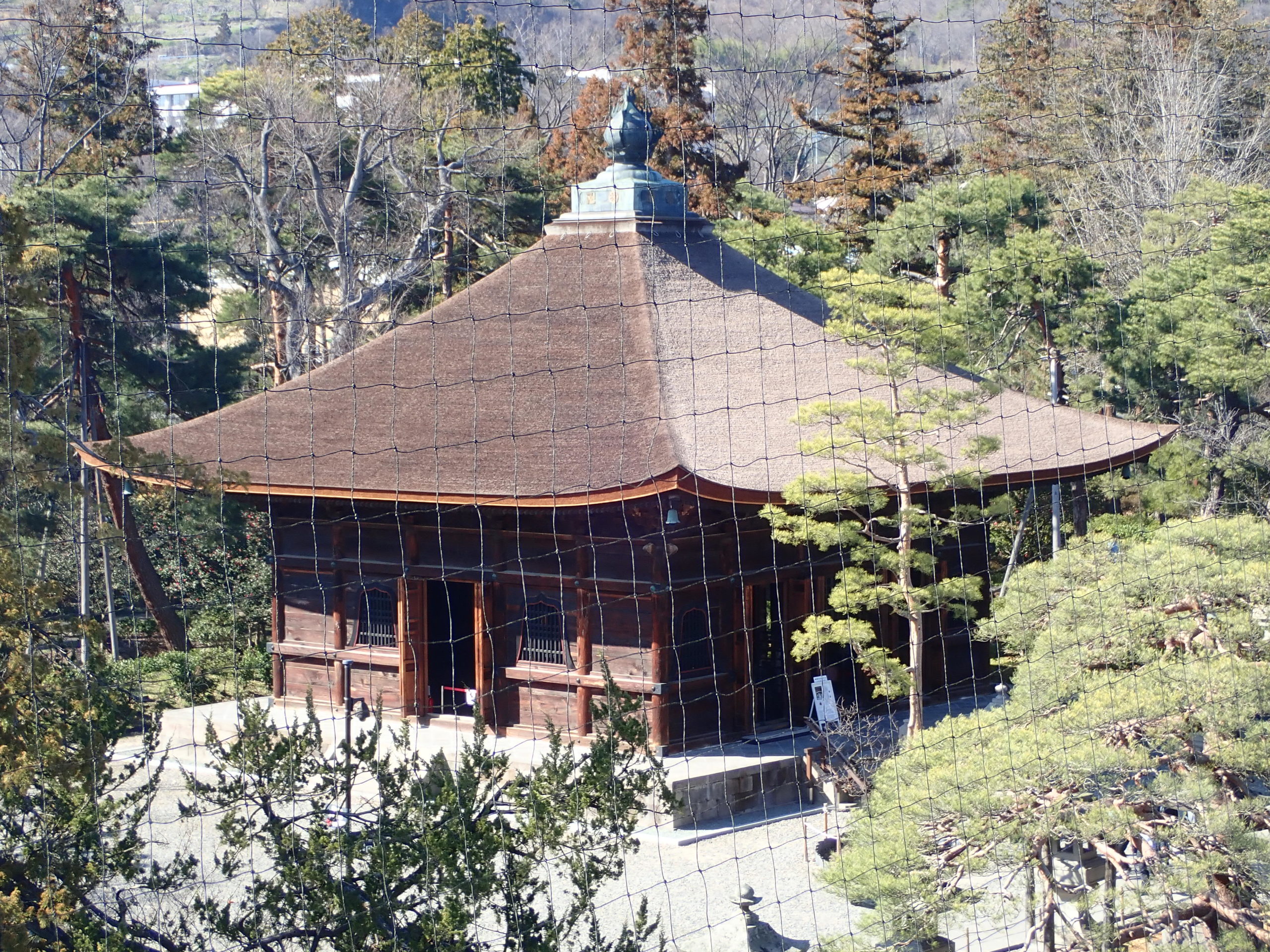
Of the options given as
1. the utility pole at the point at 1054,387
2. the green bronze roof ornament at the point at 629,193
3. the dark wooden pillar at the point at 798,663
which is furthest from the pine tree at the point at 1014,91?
the dark wooden pillar at the point at 798,663

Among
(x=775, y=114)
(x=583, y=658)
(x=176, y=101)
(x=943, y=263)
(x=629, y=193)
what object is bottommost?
(x=583, y=658)

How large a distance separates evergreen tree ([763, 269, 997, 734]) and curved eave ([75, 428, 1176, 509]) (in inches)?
10.8

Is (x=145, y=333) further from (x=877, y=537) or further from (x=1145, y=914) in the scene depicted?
(x=1145, y=914)

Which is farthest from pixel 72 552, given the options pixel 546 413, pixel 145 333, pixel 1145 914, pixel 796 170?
pixel 796 170

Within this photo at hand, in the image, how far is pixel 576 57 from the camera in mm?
23125

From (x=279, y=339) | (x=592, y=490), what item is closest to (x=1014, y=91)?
(x=279, y=339)

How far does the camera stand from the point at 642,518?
8.23 m

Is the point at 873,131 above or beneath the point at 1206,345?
above

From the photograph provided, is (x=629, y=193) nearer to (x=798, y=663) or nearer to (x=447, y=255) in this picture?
(x=798, y=663)

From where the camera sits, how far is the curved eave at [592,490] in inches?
283

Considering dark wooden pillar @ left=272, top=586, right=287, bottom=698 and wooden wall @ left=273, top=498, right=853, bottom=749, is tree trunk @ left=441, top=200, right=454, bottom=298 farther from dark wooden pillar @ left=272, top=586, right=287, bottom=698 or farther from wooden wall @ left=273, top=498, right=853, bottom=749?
wooden wall @ left=273, top=498, right=853, bottom=749

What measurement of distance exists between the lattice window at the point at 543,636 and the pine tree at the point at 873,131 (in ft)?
17.2

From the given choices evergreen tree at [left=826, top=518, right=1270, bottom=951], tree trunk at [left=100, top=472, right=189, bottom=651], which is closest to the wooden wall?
evergreen tree at [left=826, top=518, right=1270, bottom=951]

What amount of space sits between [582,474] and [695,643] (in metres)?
1.38
